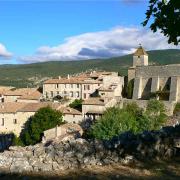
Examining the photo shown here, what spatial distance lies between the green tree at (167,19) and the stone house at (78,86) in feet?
176

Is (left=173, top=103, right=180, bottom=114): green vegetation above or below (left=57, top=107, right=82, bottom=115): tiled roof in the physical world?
above

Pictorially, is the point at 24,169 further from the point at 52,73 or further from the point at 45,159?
the point at 52,73

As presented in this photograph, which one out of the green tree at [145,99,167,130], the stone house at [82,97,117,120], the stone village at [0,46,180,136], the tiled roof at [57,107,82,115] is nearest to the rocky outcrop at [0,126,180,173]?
the green tree at [145,99,167,130]

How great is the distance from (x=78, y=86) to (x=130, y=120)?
2730 centimetres

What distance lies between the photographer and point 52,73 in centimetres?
19775

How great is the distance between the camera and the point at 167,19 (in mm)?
10688

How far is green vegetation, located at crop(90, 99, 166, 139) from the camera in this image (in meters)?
42.2

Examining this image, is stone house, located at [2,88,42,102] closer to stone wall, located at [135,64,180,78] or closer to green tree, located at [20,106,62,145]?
green tree, located at [20,106,62,145]

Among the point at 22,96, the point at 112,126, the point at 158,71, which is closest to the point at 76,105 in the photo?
the point at 158,71

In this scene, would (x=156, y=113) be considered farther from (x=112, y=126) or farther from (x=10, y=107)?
(x=10, y=107)

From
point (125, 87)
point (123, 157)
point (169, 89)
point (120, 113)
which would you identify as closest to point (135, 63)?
point (125, 87)

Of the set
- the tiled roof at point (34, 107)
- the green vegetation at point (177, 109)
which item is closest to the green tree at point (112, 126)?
the green vegetation at point (177, 109)

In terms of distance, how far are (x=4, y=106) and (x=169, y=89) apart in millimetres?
24747

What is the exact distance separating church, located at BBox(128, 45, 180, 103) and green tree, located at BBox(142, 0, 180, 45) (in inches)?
1748
